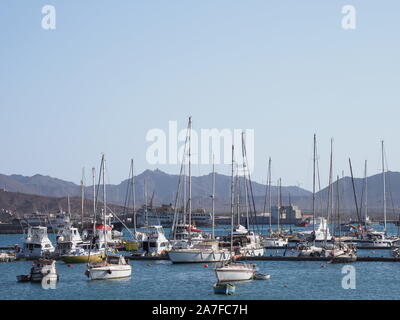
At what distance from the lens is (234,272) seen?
51562 mm

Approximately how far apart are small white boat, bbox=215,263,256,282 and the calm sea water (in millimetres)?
617

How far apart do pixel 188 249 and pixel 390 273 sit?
18408mm

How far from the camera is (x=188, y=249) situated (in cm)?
7031

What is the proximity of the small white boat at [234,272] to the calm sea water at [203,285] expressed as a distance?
0.62m

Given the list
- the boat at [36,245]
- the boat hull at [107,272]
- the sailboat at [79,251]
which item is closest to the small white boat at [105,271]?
the boat hull at [107,272]

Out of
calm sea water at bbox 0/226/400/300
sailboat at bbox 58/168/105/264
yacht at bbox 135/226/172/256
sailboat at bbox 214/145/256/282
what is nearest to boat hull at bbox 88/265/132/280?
calm sea water at bbox 0/226/400/300

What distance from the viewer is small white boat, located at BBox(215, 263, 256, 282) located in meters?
50.5

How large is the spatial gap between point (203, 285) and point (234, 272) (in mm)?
2845

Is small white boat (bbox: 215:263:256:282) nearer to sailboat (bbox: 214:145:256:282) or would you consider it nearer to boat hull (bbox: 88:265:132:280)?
sailboat (bbox: 214:145:256:282)

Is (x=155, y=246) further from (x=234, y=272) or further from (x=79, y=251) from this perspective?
(x=234, y=272)

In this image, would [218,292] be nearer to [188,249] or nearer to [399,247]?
[188,249]

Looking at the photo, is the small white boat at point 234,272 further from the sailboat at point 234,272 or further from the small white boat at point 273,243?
the small white boat at point 273,243
